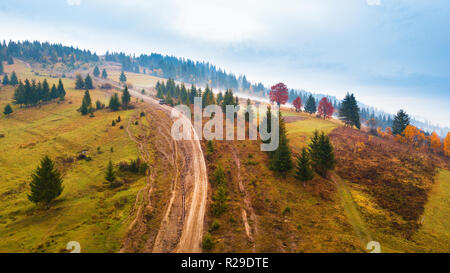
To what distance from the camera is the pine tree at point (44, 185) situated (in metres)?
24.9

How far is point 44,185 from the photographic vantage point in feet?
83.4

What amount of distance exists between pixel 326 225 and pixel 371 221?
25.3 feet

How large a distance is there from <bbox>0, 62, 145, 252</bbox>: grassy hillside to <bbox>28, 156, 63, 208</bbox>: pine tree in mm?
1934

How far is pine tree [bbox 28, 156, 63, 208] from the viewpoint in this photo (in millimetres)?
24922

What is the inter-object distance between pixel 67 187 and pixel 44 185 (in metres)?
6.34

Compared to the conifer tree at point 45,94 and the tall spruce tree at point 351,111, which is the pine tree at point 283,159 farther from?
the conifer tree at point 45,94

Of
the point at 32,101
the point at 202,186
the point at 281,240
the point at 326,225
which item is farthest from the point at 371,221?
the point at 32,101

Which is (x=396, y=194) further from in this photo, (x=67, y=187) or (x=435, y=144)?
(x=435, y=144)

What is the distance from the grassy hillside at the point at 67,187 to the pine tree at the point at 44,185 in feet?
6.34

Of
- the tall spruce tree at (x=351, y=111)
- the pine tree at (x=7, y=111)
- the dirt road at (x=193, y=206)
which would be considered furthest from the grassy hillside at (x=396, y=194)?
the pine tree at (x=7, y=111)

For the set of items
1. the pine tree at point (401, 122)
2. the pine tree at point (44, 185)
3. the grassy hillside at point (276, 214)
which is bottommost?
the grassy hillside at point (276, 214)

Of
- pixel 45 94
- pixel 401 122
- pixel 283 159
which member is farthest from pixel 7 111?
pixel 401 122

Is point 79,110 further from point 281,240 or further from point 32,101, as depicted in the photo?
point 281,240

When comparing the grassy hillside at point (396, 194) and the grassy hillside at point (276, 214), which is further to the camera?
the grassy hillside at point (396, 194)
